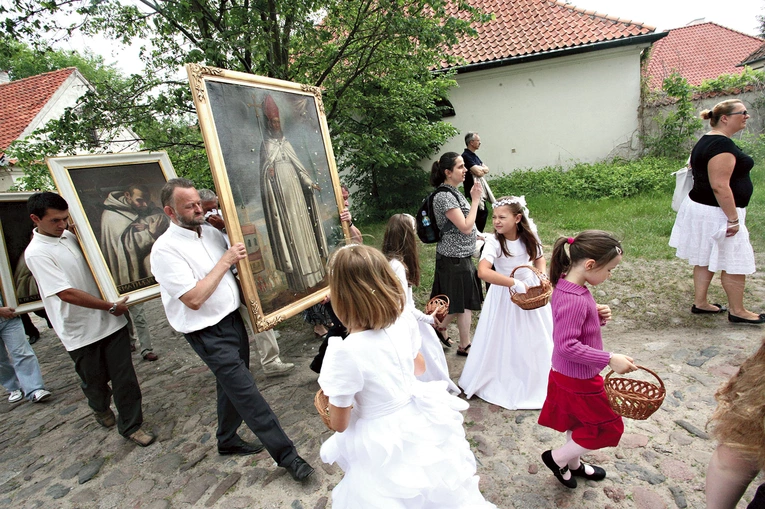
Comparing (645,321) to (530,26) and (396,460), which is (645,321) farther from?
(530,26)

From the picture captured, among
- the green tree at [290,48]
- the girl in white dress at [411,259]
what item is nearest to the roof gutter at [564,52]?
the green tree at [290,48]

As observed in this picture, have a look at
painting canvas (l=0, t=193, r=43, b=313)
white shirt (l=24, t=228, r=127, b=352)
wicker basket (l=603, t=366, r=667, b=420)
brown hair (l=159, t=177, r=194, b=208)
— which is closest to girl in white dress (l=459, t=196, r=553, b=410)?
wicker basket (l=603, t=366, r=667, b=420)

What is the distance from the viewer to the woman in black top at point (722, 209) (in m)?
3.74

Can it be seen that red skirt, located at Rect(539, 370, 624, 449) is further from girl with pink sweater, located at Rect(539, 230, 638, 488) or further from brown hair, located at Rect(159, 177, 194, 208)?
brown hair, located at Rect(159, 177, 194, 208)

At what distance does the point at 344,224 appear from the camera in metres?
3.49

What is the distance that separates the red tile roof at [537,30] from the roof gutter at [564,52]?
0.41ft

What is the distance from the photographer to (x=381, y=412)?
1.78 meters

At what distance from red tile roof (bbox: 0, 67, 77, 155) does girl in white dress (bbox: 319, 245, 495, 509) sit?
64.5 feet

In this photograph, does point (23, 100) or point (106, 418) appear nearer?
point (106, 418)

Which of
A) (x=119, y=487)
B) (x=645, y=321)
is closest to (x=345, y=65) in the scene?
(x=645, y=321)

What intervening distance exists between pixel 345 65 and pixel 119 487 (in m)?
5.66

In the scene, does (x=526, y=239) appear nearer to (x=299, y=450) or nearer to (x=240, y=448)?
(x=299, y=450)

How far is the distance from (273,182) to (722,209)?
170 inches

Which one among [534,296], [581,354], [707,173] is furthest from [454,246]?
[707,173]
